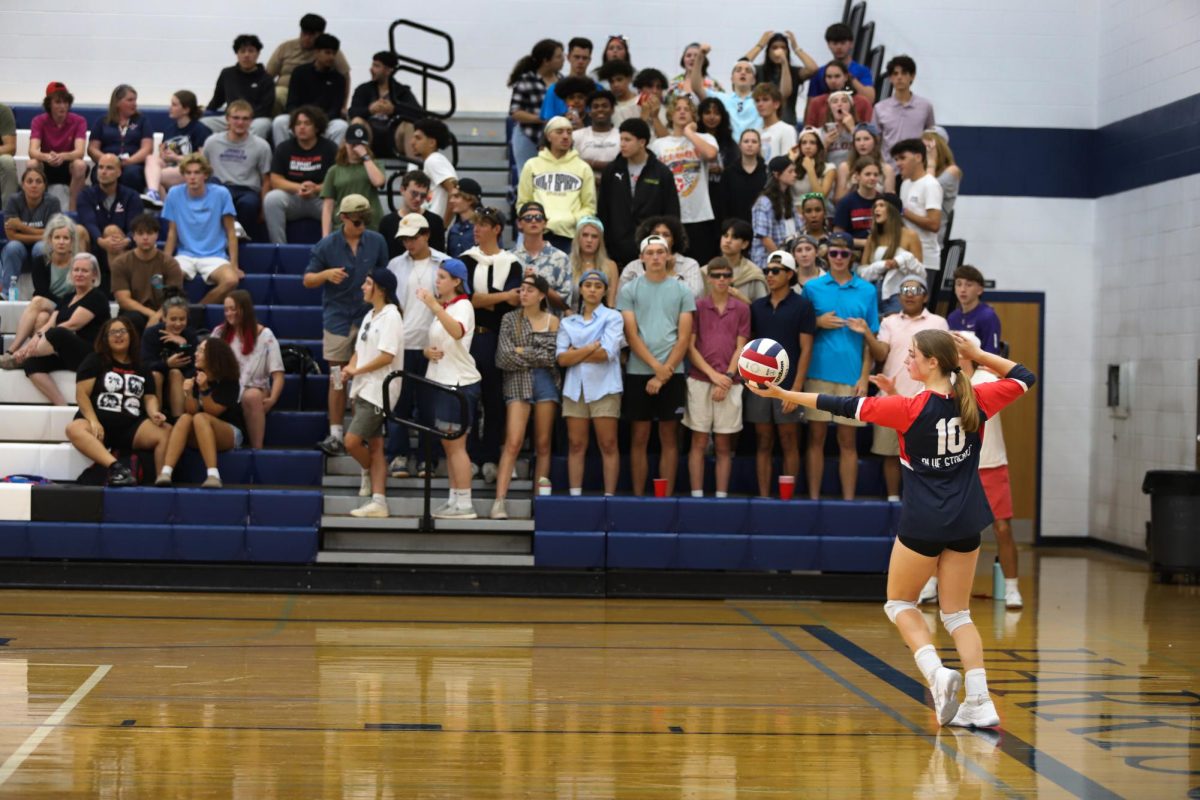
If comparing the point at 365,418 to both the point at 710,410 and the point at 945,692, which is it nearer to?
the point at 710,410

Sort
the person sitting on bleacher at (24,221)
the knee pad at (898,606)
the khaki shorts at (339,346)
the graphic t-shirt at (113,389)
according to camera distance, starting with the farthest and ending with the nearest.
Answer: the person sitting on bleacher at (24,221), the khaki shorts at (339,346), the graphic t-shirt at (113,389), the knee pad at (898,606)

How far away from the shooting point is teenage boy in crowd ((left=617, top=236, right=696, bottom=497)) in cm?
1016

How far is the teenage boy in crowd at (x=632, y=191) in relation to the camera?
36.7 feet

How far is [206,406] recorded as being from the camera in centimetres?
1023

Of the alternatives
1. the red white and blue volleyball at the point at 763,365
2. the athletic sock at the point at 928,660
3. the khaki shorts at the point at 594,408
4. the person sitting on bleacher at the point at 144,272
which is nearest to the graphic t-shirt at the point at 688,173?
the khaki shorts at the point at 594,408

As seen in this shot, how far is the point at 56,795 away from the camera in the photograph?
515cm

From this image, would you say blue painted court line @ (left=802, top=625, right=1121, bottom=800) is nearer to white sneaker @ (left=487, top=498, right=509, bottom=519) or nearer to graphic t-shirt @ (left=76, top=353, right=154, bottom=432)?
white sneaker @ (left=487, top=498, right=509, bottom=519)

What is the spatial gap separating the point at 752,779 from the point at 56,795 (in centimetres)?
253

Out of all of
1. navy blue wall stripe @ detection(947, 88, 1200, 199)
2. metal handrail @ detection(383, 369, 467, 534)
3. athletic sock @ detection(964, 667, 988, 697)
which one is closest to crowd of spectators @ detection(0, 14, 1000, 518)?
metal handrail @ detection(383, 369, 467, 534)

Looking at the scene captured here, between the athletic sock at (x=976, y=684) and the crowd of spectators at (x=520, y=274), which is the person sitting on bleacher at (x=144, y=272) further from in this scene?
the athletic sock at (x=976, y=684)

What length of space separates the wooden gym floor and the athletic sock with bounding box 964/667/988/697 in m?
0.19

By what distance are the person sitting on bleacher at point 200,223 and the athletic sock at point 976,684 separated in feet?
23.8

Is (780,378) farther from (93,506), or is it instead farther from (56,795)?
(93,506)

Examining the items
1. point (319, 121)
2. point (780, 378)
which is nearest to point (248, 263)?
point (319, 121)
